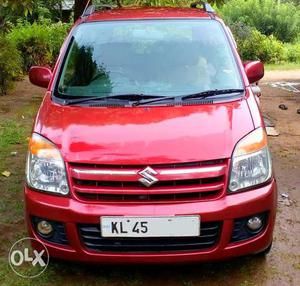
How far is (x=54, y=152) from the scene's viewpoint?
321 centimetres

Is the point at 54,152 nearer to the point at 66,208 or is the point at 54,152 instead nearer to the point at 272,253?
the point at 66,208

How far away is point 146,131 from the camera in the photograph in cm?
325

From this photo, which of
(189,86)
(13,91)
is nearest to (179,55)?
(189,86)

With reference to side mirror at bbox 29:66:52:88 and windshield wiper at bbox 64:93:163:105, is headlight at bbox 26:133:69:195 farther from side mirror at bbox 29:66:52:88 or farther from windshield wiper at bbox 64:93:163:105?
side mirror at bbox 29:66:52:88

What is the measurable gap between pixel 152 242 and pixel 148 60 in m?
1.64

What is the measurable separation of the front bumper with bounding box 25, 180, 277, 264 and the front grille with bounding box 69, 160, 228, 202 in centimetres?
5

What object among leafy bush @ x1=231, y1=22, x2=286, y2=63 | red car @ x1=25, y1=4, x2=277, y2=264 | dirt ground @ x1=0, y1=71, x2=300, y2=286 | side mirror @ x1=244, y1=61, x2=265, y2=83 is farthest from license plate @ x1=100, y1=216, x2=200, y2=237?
leafy bush @ x1=231, y1=22, x2=286, y2=63

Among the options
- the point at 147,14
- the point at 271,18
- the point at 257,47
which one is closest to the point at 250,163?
the point at 147,14

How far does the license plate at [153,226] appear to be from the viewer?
2990 mm

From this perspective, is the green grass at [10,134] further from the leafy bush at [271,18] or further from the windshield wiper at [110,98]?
the leafy bush at [271,18]

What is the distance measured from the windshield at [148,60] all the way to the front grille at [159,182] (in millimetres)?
905

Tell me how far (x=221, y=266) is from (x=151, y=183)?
39.2 inches

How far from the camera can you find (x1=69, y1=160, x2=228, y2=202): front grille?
3.01 m
